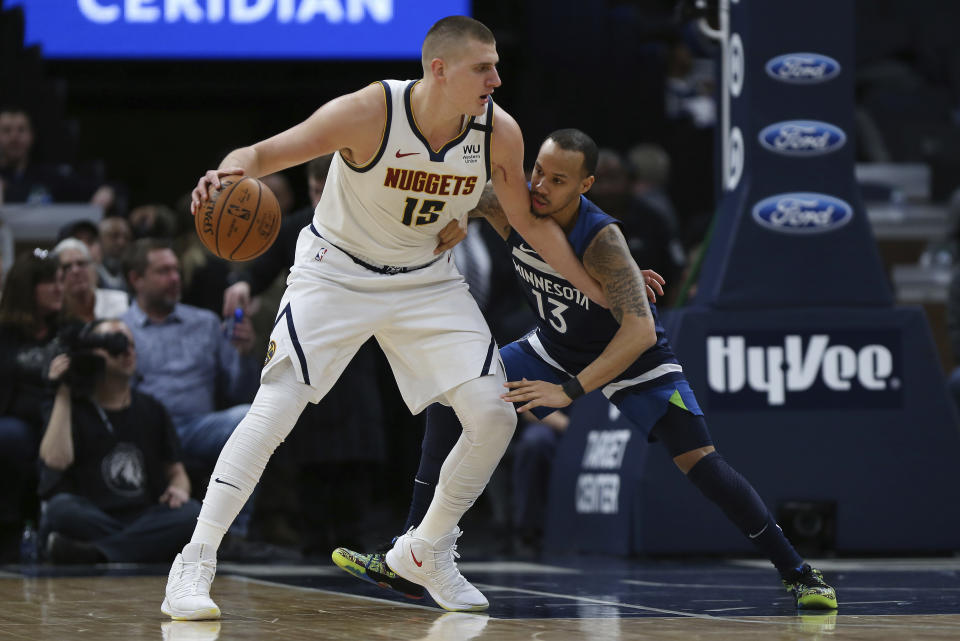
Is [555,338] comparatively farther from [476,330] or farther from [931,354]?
[931,354]

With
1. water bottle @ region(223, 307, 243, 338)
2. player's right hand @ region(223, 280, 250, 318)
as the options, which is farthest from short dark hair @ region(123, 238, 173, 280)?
player's right hand @ region(223, 280, 250, 318)

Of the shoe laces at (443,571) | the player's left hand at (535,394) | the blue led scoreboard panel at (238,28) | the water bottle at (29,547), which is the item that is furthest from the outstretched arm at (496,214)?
the blue led scoreboard panel at (238,28)

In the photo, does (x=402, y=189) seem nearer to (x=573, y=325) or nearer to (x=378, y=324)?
(x=378, y=324)

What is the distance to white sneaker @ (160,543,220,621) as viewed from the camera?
4766 mm

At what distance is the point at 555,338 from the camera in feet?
19.5

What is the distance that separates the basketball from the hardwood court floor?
1181mm

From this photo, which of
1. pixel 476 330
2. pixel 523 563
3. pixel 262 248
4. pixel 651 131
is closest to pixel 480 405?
pixel 476 330

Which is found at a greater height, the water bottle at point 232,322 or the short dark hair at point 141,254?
the short dark hair at point 141,254

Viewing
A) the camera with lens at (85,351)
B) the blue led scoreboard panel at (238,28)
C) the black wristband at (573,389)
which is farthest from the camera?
the blue led scoreboard panel at (238,28)

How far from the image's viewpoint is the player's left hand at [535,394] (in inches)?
207

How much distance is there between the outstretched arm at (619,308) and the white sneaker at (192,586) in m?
1.27

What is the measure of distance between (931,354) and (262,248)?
4332mm

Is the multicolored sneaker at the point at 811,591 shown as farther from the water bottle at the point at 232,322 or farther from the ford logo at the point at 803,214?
the water bottle at the point at 232,322

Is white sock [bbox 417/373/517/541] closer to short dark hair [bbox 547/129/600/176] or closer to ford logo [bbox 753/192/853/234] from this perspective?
short dark hair [bbox 547/129/600/176]
